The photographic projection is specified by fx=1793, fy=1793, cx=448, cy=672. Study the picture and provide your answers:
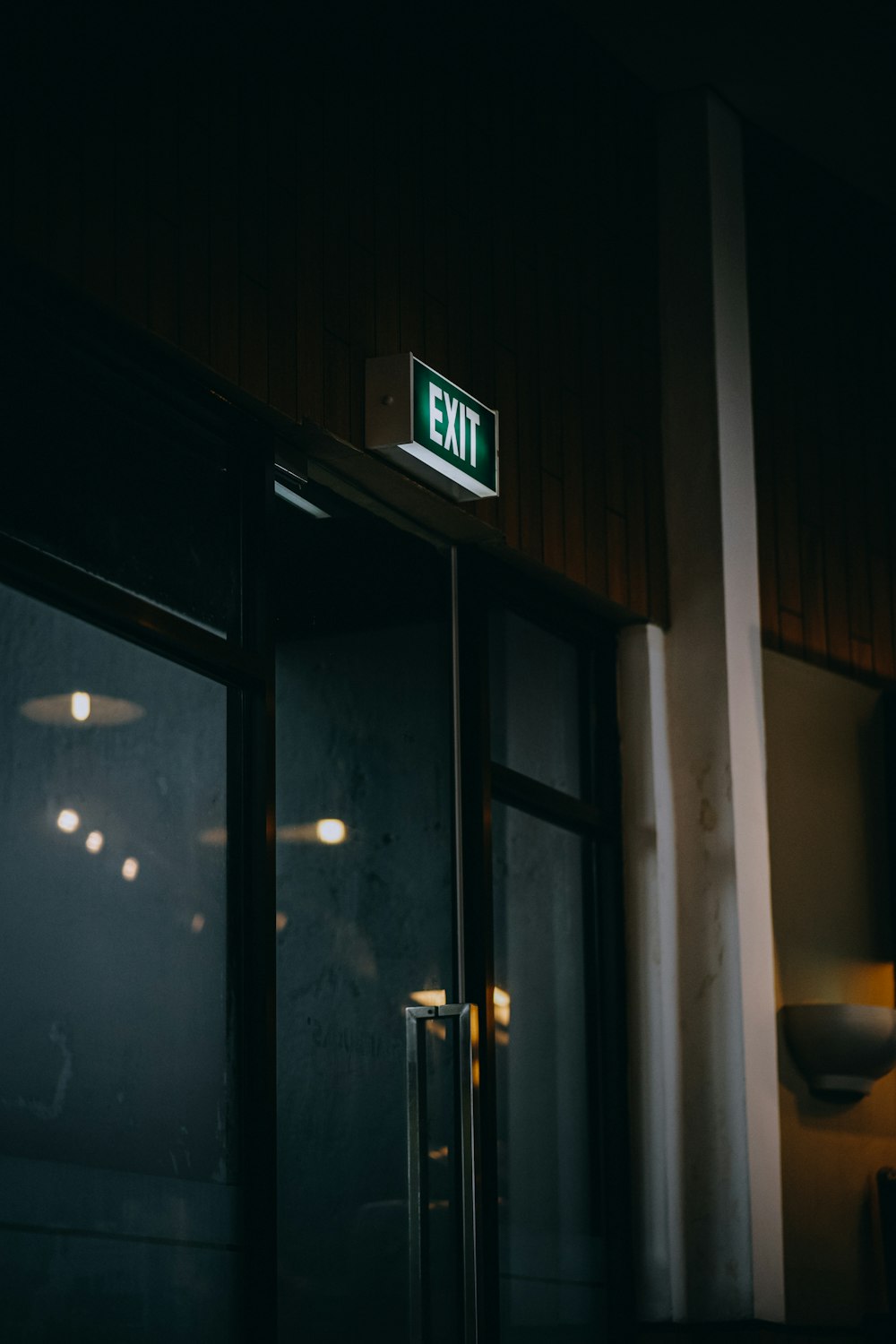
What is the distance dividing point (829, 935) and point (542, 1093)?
4.59ft

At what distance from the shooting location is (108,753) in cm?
343

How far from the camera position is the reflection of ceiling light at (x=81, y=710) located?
3.25 m

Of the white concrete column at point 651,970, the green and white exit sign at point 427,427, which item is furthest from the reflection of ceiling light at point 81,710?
the white concrete column at point 651,970

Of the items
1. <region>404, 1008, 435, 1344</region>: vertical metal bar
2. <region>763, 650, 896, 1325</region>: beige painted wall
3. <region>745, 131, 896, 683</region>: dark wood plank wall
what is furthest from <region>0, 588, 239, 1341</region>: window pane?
<region>745, 131, 896, 683</region>: dark wood plank wall

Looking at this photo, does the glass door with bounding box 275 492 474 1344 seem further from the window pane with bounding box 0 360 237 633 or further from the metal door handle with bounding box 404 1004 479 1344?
the window pane with bounding box 0 360 237 633

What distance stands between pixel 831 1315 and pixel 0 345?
12.6ft

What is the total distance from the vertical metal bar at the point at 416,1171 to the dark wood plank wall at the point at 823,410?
2115mm

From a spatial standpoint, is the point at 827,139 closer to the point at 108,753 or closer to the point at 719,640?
the point at 719,640

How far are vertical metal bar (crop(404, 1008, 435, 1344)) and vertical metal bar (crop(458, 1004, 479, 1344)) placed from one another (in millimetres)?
135

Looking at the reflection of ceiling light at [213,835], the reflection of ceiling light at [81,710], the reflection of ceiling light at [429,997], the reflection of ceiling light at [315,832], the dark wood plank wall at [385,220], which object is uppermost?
the dark wood plank wall at [385,220]

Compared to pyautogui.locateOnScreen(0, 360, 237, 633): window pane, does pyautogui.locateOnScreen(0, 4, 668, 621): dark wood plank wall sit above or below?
above

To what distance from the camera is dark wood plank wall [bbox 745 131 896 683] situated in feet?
19.9

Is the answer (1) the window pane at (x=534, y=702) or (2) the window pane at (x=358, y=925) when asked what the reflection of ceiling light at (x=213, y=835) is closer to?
(2) the window pane at (x=358, y=925)

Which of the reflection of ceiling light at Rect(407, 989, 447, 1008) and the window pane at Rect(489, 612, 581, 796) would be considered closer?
the reflection of ceiling light at Rect(407, 989, 447, 1008)
